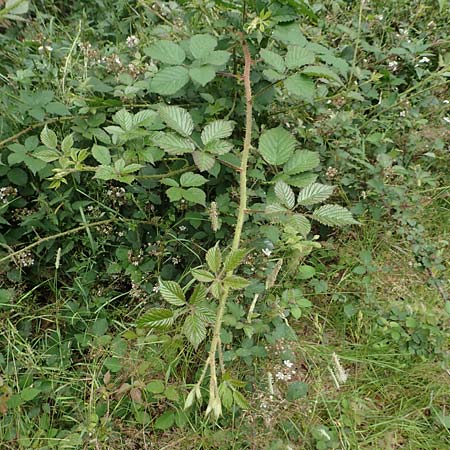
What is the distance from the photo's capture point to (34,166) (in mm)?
1601

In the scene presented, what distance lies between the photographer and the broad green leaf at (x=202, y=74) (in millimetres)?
1394

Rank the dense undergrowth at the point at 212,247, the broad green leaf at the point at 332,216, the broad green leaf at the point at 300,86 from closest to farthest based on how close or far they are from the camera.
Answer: the broad green leaf at the point at 332,216
the broad green leaf at the point at 300,86
the dense undergrowth at the point at 212,247

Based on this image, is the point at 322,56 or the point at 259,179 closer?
the point at 322,56

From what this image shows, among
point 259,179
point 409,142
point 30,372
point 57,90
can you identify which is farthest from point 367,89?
point 30,372

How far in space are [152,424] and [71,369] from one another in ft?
1.06

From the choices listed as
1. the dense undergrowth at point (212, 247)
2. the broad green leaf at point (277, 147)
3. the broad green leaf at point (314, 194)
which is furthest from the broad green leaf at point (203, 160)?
the broad green leaf at point (314, 194)

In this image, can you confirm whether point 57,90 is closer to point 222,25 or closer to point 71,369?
point 222,25

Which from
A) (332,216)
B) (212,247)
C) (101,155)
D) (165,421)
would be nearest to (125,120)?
(101,155)

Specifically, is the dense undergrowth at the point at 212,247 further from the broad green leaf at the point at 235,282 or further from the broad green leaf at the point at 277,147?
the broad green leaf at the point at 235,282

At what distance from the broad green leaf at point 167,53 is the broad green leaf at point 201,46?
43 millimetres

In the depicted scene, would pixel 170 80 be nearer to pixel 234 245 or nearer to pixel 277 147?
pixel 277 147

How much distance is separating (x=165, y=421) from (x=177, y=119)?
882mm

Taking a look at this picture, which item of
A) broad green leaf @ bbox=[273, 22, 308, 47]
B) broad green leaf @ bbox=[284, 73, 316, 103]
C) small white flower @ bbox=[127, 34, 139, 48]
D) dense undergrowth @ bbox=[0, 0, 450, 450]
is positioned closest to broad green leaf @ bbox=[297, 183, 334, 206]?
dense undergrowth @ bbox=[0, 0, 450, 450]

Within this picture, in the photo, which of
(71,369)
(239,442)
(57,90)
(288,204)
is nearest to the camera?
(288,204)
